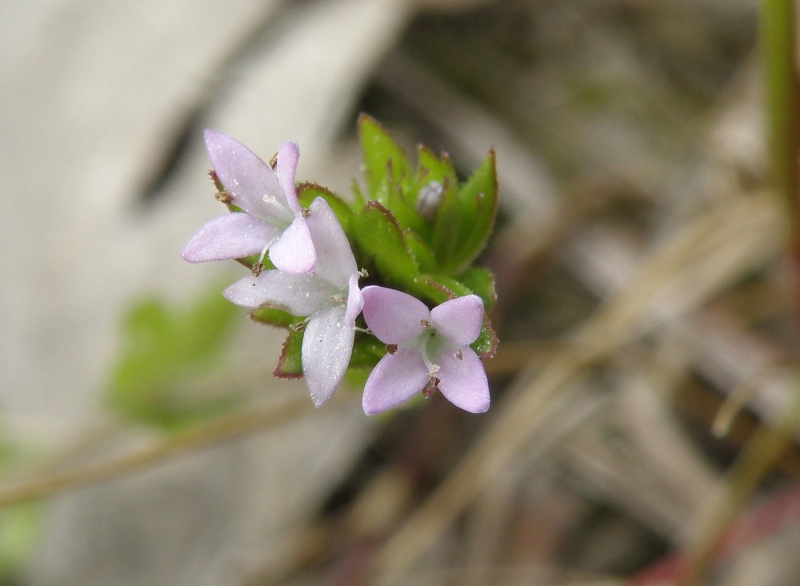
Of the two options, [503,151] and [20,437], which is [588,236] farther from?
[20,437]

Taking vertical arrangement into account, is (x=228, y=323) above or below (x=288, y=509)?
above

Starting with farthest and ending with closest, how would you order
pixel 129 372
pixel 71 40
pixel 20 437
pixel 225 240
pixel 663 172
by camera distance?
1. pixel 71 40
2. pixel 663 172
3. pixel 20 437
4. pixel 129 372
5. pixel 225 240

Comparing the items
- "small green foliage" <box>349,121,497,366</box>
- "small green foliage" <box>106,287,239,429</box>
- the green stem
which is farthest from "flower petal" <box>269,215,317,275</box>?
"small green foliage" <box>106,287,239,429</box>

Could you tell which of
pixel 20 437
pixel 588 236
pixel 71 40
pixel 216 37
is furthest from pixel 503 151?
pixel 20 437

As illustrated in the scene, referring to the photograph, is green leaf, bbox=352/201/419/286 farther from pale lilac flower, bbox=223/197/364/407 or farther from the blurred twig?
the blurred twig

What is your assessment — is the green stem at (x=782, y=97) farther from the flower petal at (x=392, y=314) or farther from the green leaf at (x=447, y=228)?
the flower petal at (x=392, y=314)

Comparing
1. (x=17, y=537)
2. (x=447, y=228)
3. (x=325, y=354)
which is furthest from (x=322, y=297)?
(x=17, y=537)
